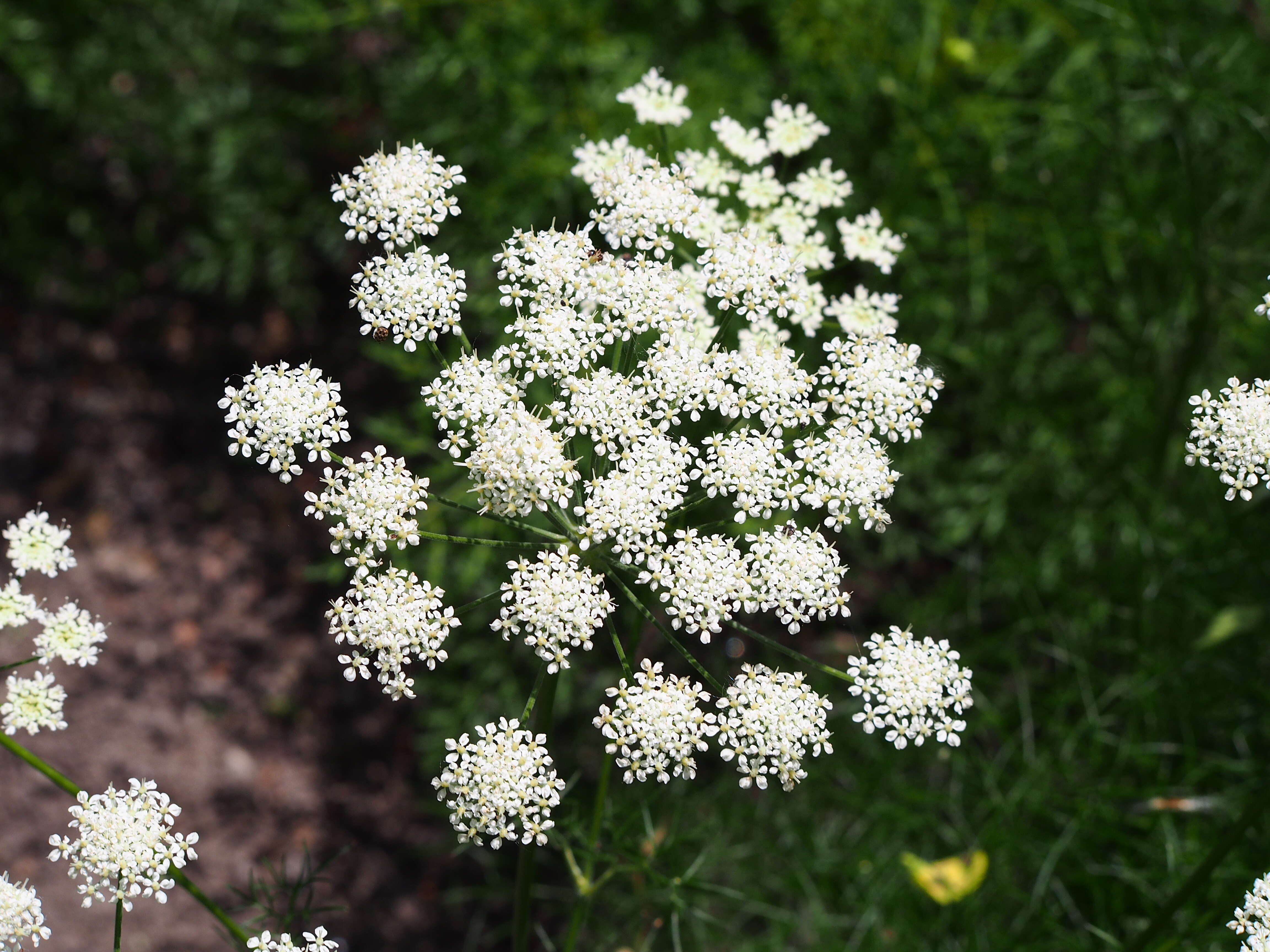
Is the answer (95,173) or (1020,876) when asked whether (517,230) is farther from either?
(95,173)

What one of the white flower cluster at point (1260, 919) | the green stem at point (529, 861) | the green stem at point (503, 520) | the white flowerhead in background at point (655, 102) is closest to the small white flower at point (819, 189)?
the white flowerhead in background at point (655, 102)

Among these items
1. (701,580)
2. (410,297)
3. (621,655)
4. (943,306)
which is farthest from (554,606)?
(943,306)

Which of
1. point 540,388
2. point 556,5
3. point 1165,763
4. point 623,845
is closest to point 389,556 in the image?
point 540,388

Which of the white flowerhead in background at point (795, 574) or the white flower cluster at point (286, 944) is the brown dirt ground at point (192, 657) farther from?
the white flowerhead in background at point (795, 574)

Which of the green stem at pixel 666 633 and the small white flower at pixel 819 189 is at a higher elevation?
the small white flower at pixel 819 189

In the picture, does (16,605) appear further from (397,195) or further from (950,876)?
(950,876)

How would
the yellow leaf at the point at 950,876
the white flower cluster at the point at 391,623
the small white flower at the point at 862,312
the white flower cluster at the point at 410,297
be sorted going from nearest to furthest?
the white flower cluster at the point at 391,623 → the white flower cluster at the point at 410,297 → the small white flower at the point at 862,312 → the yellow leaf at the point at 950,876

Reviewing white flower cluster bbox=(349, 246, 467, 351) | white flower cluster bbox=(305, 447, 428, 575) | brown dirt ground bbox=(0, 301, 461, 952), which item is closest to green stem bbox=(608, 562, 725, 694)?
white flower cluster bbox=(305, 447, 428, 575)

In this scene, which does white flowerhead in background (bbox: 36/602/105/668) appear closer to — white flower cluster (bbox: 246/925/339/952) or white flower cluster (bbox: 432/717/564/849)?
white flower cluster (bbox: 246/925/339/952)
